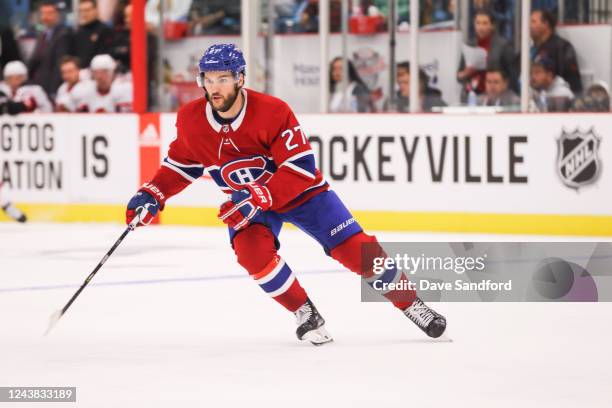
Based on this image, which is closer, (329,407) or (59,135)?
(329,407)

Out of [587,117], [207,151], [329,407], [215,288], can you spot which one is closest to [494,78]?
[587,117]

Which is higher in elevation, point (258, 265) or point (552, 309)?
point (258, 265)

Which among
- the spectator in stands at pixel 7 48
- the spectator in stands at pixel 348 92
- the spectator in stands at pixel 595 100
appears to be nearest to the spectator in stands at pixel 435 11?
the spectator in stands at pixel 348 92

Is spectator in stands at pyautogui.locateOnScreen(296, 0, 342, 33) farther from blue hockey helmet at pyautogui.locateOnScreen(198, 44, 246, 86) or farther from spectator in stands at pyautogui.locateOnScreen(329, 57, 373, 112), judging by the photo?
blue hockey helmet at pyautogui.locateOnScreen(198, 44, 246, 86)

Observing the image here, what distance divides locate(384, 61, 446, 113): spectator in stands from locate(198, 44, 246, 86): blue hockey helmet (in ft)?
15.4

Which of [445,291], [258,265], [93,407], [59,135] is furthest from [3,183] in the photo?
[93,407]

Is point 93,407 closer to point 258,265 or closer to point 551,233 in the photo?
point 258,265

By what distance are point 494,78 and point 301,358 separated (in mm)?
4964

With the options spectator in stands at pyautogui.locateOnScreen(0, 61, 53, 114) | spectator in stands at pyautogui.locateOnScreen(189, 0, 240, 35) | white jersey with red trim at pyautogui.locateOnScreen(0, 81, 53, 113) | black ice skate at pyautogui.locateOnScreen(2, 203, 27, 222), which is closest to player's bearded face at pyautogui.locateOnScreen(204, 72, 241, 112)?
spectator in stands at pyautogui.locateOnScreen(189, 0, 240, 35)

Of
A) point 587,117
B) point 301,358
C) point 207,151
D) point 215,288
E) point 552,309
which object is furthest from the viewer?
point 587,117

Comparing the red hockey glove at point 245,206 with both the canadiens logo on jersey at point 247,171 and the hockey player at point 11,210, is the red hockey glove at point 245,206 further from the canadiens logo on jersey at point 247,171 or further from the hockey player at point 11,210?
the hockey player at point 11,210

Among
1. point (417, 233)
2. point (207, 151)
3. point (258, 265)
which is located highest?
point (207, 151)

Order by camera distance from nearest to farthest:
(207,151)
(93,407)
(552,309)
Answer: (93,407) < (207,151) < (552,309)

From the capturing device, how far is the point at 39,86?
420 inches
